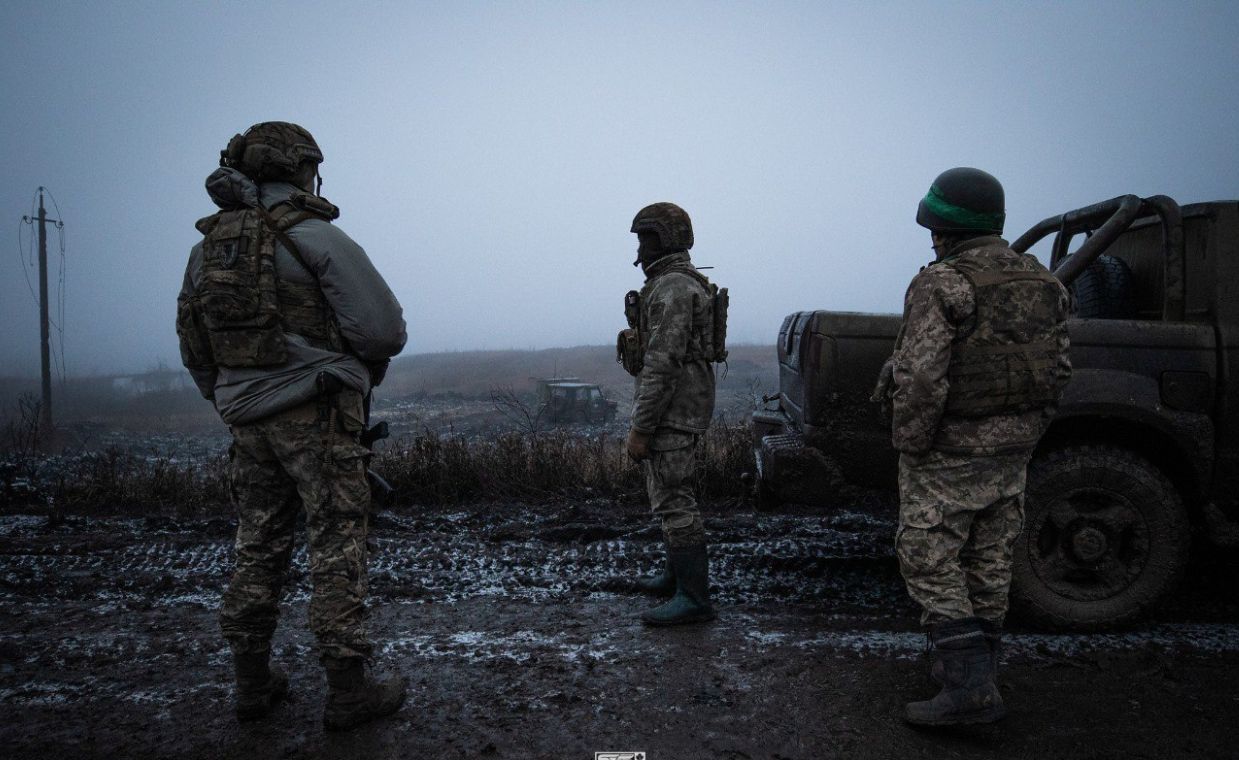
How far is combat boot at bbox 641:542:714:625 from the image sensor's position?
3525mm

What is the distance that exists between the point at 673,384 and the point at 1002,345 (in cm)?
150

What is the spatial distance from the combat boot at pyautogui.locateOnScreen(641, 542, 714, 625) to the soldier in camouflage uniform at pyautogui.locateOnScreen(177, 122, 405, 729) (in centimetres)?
148

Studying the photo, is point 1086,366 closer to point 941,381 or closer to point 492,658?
point 941,381

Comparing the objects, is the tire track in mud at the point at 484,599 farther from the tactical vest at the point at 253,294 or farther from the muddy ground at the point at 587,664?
the tactical vest at the point at 253,294

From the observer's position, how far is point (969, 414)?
8.27ft

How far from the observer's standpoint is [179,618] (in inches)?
143

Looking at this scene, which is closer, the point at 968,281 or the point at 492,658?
the point at 968,281

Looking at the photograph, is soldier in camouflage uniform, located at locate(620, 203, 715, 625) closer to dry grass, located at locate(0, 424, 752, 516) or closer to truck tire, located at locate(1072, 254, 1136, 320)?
truck tire, located at locate(1072, 254, 1136, 320)

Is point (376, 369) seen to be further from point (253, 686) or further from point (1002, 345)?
point (1002, 345)

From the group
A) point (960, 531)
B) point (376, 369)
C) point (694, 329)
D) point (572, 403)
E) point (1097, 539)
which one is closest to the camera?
point (960, 531)

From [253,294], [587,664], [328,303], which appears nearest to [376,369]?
[328,303]

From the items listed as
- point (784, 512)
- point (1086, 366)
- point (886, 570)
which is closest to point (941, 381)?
point (1086, 366)

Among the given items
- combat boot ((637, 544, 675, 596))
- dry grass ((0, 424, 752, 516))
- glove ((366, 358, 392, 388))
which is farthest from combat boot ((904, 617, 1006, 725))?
dry grass ((0, 424, 752, 516))

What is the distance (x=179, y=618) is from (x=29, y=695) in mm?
815
